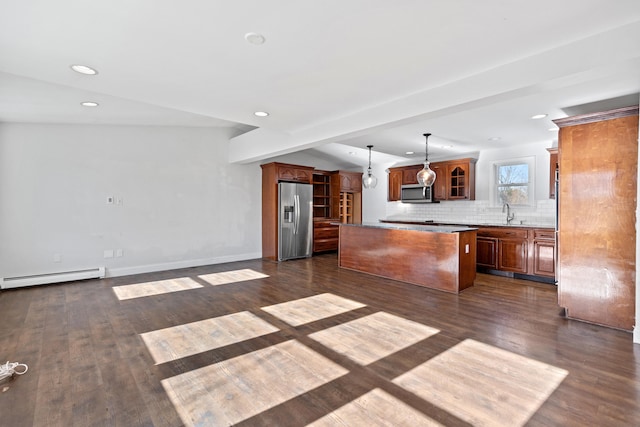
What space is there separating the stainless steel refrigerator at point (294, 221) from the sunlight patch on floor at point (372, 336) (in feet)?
12.7

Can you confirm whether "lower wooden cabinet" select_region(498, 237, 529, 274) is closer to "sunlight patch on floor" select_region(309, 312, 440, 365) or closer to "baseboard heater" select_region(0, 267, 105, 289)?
"sunlight patch on floor" select_region(309, 312, 440, 365)

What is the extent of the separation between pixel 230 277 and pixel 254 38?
4030 millimetres

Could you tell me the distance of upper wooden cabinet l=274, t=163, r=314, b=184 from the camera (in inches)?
278

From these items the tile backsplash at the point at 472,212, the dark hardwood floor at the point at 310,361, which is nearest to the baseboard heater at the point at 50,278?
the dark hardwood floor at the point at 310,361

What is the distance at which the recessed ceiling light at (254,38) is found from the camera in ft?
7.33

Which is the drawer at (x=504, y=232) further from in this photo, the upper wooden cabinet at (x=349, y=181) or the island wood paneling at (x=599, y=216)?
the upper wooden cabinet at (x=349, y=181)

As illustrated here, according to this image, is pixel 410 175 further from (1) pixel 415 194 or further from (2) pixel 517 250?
(2) pixel 517 250

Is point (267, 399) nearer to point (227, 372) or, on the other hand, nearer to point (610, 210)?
point (227, 372)

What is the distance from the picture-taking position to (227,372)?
2305 mm

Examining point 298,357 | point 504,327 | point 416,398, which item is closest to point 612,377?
Result: point 504,327

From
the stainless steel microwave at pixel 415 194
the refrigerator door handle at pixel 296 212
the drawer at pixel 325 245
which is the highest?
the stainless steel microwave at pixel 415 194

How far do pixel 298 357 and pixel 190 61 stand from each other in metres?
2.63

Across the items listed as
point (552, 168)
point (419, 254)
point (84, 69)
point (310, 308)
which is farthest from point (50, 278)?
point (552, 168)

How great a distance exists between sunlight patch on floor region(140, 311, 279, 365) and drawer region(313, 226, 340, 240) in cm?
440
